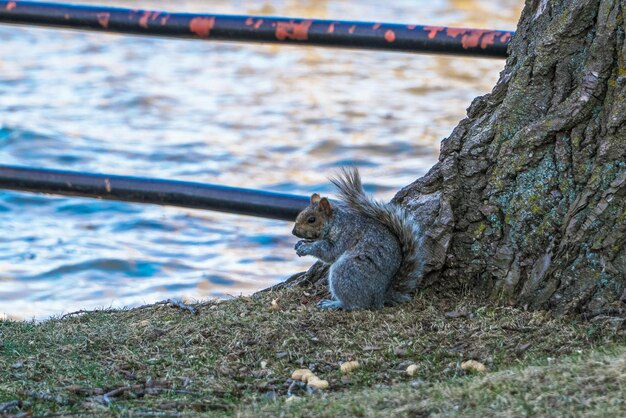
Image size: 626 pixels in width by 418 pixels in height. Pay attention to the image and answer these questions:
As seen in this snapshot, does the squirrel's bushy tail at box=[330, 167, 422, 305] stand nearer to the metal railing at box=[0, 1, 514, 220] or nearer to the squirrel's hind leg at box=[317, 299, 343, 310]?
the squirrel's hind leg at box=[317, 299, 343, 310]

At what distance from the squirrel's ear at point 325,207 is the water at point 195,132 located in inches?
53.3

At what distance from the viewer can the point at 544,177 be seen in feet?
10.6

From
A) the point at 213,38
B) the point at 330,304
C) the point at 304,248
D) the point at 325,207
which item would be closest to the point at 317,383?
the point at 330,304

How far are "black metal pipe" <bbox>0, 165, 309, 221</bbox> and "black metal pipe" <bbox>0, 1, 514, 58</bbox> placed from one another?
2.03 ft

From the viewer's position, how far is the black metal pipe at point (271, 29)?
3.80m

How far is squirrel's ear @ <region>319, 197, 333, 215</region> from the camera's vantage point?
12.9 ft

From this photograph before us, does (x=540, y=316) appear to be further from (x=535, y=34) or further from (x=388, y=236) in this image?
(x=535, y=34)

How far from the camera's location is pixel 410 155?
7.29m

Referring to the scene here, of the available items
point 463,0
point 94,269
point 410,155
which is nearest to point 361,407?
point 94,269

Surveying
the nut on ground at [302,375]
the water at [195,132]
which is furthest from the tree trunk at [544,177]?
the water at [195,132]

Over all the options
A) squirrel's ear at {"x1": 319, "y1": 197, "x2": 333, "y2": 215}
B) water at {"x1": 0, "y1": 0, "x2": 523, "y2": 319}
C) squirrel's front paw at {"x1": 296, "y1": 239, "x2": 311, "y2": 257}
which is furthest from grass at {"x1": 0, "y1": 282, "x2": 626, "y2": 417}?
water at {"x1": 0, "y1": 0, "x2": 523, "y2": 319}

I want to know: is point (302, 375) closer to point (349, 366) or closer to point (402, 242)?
→ point (349, 366)

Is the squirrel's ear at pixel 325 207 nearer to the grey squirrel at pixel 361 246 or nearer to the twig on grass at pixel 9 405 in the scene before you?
the grey squirrel at pixel 361 246

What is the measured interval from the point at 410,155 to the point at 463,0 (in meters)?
4.67
